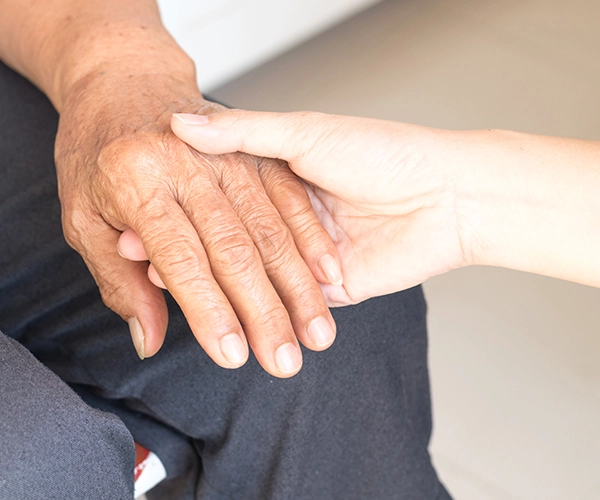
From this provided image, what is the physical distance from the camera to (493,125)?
2096 mm

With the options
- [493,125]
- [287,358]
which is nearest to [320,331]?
[287,358]

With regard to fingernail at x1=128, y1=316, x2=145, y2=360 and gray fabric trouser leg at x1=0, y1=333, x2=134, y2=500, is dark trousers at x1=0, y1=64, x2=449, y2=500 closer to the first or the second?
fingernail at x1=128, y1=316, x2=145, y2=360

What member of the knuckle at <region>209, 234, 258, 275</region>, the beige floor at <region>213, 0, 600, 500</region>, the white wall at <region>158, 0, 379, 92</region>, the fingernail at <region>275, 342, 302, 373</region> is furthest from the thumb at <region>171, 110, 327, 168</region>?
the white wall at <region>158, 0, 379, 92</region>

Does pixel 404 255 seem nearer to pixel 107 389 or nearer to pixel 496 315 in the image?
pixel 107 389

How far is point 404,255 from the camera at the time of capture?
0.80 metres

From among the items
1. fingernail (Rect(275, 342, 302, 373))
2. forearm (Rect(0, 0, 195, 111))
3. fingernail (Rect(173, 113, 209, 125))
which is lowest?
fingernail (Rect(275, 342, 302, 373))

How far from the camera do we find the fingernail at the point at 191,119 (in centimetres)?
76

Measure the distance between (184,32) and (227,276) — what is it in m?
1.32

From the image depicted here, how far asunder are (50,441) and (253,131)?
0.42 meters

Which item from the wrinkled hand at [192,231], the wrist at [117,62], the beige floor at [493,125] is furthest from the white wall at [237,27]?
the wrinkled hand at [192,231]

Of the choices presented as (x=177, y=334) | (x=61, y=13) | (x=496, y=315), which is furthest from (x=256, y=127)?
(x=496, y=315)

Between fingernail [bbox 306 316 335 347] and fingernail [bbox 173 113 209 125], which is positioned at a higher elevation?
fingernail [bbox 173 113 209 125]

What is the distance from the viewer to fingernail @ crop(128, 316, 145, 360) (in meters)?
0.75

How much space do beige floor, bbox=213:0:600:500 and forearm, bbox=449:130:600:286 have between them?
84cm
